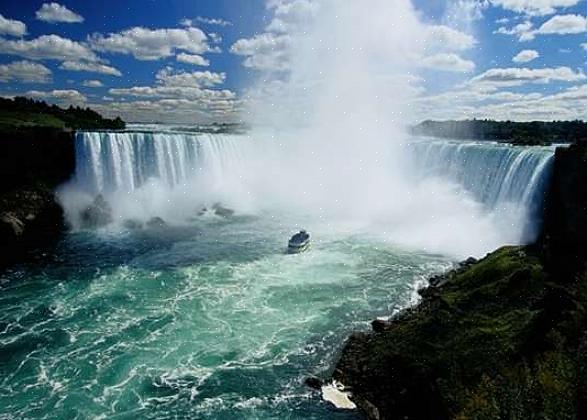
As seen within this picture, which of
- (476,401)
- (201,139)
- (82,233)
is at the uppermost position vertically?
(201,139)

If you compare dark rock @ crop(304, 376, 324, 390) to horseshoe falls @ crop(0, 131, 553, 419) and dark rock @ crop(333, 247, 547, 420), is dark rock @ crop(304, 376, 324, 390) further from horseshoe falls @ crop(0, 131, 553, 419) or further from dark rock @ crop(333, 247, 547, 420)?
dark rock @ crop(333, 247, 547, 420)

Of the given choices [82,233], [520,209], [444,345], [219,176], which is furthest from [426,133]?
[444,345]

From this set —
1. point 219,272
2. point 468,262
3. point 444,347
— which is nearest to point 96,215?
point 219,272

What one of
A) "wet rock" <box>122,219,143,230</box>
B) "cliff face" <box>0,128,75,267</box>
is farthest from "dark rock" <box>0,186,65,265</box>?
"wet rock" <box>122,219,143,230</box>

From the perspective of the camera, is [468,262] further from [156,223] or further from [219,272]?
[156,223]

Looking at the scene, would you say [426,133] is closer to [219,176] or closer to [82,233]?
[219,176]

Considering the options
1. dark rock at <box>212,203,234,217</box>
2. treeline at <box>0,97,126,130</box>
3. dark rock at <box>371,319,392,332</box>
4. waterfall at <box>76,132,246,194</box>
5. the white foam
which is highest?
treeline at <box>0,97,126,130</box>
